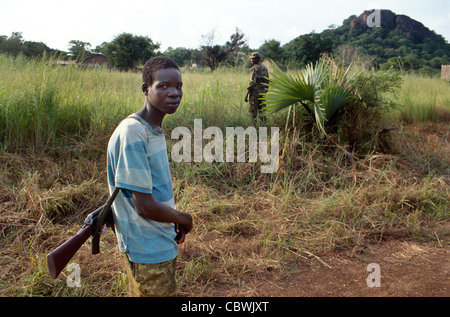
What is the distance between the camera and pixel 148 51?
24172mm

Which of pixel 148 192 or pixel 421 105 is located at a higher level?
pixel 421 105

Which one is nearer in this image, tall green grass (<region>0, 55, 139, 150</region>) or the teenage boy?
the teenage boy

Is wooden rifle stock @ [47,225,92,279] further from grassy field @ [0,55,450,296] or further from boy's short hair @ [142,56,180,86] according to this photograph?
grassy field @ [0,55,450,296]

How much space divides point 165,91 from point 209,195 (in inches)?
101

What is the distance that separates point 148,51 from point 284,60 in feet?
36.0

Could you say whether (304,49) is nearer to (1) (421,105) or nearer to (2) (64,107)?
(1) (421,105)

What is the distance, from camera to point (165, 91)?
138cm

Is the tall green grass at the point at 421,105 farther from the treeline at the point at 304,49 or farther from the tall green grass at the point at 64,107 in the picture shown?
the treeline at the point at 304,49

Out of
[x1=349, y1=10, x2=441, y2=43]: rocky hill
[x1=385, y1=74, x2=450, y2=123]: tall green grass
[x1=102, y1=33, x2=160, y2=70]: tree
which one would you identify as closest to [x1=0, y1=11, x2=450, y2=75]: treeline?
[x1=102, y1=33, x2=160, y2=70]: tree

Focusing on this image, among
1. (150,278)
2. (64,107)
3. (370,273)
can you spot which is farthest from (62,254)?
(64,107)

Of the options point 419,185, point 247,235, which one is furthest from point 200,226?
point 419,185

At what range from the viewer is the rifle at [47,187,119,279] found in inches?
49.6

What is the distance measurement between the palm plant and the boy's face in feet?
10.7
